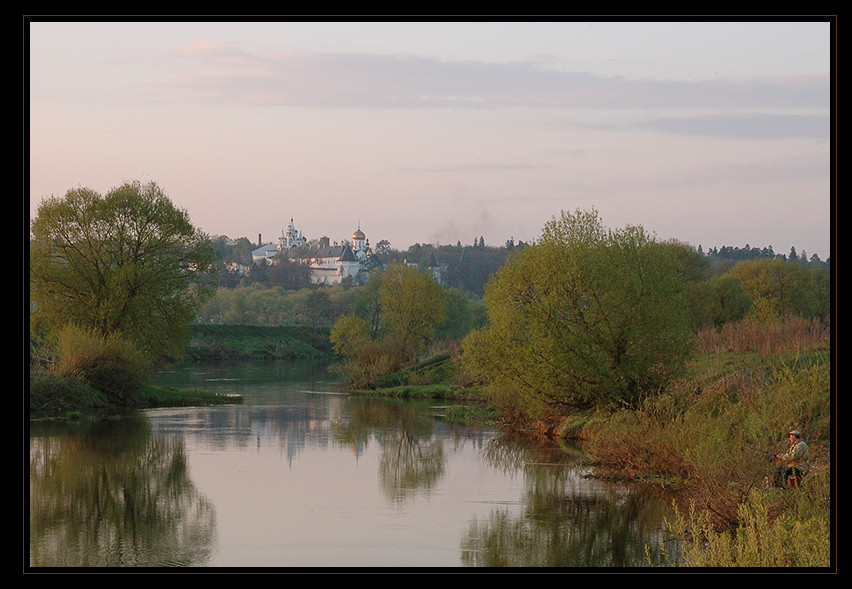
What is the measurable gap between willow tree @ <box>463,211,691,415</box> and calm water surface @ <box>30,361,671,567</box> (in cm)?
223

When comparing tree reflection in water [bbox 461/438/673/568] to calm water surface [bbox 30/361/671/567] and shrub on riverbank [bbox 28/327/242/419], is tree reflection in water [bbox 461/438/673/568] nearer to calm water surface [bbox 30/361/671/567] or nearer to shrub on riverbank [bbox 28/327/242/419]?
calm water surface [bbox 30/361/671/567]

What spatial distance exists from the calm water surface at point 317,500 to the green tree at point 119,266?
8.84 meters

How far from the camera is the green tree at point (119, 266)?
41.7 m

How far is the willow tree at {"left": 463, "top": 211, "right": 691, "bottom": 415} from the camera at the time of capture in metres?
29.3

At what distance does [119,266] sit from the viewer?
43094 mm

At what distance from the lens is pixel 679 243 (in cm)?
6306

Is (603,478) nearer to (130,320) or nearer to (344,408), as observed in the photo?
(344,408)

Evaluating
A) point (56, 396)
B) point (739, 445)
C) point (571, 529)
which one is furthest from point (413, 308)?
point (739, 445)

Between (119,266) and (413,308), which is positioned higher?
(119,266)

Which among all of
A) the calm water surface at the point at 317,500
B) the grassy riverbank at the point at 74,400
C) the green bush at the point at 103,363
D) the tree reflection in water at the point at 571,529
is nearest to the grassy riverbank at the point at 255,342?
the grassy riverbank at the point at 74,400

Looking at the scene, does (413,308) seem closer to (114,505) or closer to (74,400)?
(74,400)

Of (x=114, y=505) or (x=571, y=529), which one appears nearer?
(x=571, y=529)

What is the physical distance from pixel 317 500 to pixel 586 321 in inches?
486
